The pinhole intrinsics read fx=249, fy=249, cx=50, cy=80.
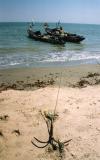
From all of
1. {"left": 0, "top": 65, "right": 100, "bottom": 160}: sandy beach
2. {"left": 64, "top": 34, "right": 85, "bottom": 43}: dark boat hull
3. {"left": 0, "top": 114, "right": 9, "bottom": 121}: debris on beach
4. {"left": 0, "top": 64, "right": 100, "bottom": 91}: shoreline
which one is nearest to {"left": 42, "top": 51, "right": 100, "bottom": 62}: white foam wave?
{"left": 0, "top": 64, "right": 100, "bottom": 91}: shoreline

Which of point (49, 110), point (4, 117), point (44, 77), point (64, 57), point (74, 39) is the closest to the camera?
point (4, 117)

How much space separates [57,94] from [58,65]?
263 inches

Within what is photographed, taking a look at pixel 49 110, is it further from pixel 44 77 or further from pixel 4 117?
pixel 44 77

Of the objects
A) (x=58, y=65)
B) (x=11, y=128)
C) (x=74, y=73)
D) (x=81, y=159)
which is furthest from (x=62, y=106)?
(x=58, y=65)

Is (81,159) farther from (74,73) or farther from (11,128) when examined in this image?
(74,73)

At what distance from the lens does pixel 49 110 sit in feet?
28.2

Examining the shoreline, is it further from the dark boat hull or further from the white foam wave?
the dark boat hull

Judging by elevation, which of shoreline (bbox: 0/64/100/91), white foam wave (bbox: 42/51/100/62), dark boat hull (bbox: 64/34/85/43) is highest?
shoreline (bbox: 0/64/100/91)

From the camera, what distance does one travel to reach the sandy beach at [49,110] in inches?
252

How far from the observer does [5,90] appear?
10742mm

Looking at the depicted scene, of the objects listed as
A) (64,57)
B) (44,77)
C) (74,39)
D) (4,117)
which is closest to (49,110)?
(4,117)

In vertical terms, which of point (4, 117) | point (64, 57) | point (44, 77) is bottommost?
point (64, 57)

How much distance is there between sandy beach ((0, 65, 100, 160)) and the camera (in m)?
6.40

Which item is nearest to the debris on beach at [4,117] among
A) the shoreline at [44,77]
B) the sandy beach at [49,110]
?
the sandy beach at [49,110]
